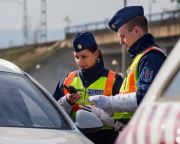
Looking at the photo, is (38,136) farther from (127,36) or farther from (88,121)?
(127,36)

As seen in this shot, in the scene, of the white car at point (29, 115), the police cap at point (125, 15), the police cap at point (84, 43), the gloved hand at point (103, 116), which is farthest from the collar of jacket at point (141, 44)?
the police cap at point (84, 43)

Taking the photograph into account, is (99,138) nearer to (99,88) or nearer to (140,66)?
(99,88)

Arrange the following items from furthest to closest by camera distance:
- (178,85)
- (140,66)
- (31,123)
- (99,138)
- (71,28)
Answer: (71,28), (99,138), (140,66), (31,123), (178,85)

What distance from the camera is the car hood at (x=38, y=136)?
184 inches

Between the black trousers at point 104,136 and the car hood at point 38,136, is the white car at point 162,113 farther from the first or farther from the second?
the black trousers at point 104,136

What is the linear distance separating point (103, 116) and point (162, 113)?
3.33m

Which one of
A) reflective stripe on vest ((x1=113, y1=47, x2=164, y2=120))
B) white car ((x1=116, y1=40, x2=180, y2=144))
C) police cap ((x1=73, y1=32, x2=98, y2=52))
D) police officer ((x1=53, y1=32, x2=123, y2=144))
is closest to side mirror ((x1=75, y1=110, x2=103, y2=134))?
reflective stripe on vest ((x1=113, y1=47, x2=164, y2=120))

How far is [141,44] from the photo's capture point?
5961mm

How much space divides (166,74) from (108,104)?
109 inches

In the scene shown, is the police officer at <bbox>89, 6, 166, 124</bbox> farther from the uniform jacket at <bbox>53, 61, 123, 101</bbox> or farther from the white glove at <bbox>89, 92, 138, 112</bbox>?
the uniform jacket at <bbox>53, 61, 123, 101</bbox>

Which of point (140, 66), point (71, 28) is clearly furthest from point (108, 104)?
point (71, 28)

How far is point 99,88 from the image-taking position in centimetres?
671

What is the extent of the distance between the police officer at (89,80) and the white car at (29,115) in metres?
0.71

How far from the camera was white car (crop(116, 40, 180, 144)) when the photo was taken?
2.98 metres
